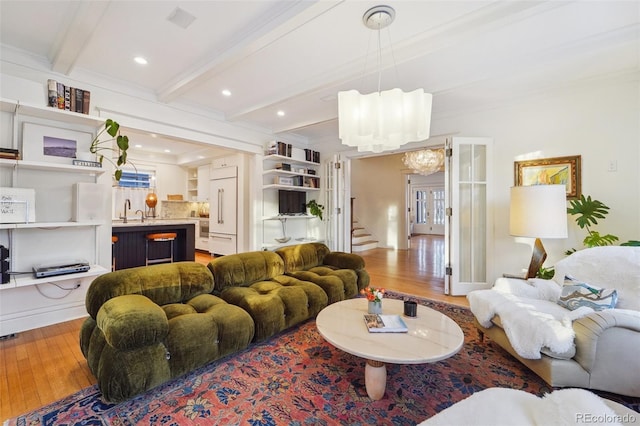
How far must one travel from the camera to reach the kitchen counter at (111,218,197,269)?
4367 millimetres

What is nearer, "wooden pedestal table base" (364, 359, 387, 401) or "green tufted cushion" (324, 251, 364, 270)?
"wooden pedestal table base" (364, 359, 387, 401)

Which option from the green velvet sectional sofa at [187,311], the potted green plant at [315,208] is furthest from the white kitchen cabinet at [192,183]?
the green velvet sectional sofa at [187,311]

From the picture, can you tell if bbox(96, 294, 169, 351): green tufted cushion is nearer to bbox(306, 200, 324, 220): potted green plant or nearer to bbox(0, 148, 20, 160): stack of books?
bbox(0, 148, 20, 160): stack of books

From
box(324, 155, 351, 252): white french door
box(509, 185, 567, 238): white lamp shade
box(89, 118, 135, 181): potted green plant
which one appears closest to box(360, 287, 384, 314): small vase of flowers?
box(509, 185, 567, 238): white lamp shade

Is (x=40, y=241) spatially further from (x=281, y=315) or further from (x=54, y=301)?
(x=281, y=315)

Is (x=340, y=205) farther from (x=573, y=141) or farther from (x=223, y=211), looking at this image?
(x=573, y=141)

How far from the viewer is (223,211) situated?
643 cm

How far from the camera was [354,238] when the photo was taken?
812cm

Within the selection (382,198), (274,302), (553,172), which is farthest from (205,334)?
(382,198)

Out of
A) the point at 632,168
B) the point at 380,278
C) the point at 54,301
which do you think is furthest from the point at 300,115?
the point at 632,168

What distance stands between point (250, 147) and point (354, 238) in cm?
436

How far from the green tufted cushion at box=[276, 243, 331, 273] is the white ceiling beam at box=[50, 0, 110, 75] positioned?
107 inches

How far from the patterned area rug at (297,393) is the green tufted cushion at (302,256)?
1.25m

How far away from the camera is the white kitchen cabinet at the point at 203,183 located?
7.35 meters
